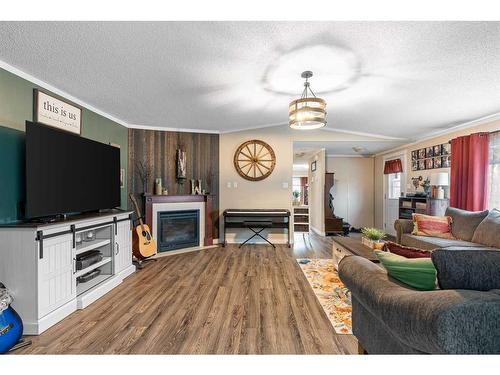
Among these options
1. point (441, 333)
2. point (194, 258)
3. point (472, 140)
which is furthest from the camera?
point (194, 258)

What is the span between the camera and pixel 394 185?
617 centimetres

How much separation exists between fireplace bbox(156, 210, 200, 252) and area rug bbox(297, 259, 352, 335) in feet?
6.60

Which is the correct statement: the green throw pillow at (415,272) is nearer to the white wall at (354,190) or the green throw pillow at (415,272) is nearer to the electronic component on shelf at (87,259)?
the electronic component on shelf at (87,259)

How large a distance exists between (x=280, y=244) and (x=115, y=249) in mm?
3063

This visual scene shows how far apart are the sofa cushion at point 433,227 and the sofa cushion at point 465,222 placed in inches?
2.6

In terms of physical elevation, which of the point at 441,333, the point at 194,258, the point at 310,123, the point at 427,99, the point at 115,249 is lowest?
the point at 194,258

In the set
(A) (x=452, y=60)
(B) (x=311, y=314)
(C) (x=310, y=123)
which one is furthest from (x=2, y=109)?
(A) (x=452, y=60)

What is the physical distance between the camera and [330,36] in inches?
74.3

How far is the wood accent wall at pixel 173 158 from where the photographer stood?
14.3 ft

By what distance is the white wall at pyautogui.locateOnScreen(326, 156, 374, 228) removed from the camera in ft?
22.9

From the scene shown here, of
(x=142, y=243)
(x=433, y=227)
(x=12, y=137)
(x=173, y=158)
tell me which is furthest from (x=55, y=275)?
(x=433, y=227)

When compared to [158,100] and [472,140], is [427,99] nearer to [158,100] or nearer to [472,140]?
[472,140]

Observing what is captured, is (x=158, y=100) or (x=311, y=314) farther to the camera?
(x=158, y=100)

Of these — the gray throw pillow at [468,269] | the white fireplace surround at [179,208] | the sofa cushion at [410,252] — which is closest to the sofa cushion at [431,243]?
the sofa cushion at [410,252]
